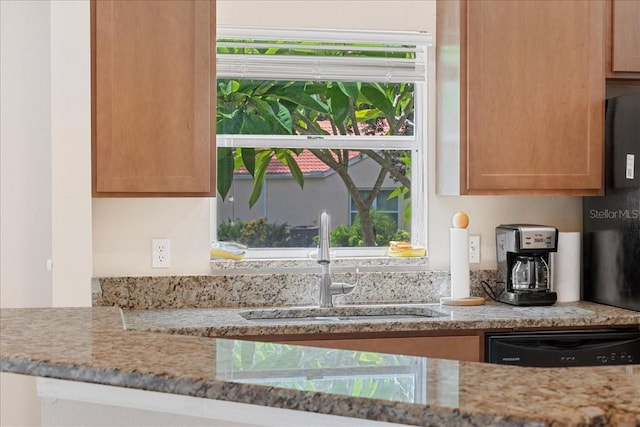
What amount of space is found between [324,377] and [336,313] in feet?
7.20

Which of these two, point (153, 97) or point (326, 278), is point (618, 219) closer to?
point (326, 278)

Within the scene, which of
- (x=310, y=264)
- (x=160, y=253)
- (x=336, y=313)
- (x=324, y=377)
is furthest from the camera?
(x=310, y=264)

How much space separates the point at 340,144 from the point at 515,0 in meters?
0.91

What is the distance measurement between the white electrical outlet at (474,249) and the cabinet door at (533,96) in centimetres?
35

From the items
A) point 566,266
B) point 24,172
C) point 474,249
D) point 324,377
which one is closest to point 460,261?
point 474,249

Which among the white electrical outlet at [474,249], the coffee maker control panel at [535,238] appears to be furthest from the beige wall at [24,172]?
the coffee maker control panel at [535,238]

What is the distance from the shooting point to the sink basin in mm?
3312

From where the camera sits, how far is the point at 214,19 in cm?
321

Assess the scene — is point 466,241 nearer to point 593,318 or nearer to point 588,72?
point 593,318

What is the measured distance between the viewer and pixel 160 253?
346 cm

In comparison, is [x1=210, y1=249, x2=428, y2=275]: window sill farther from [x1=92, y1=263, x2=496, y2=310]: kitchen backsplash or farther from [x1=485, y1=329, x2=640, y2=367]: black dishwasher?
[x1=485, y1=329, x2=640, y2=367]: black dishwasher

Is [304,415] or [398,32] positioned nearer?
[304,415]

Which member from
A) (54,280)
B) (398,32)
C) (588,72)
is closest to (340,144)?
(398,32)

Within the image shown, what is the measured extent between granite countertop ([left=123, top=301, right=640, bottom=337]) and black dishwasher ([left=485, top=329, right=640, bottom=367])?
0.04 m
